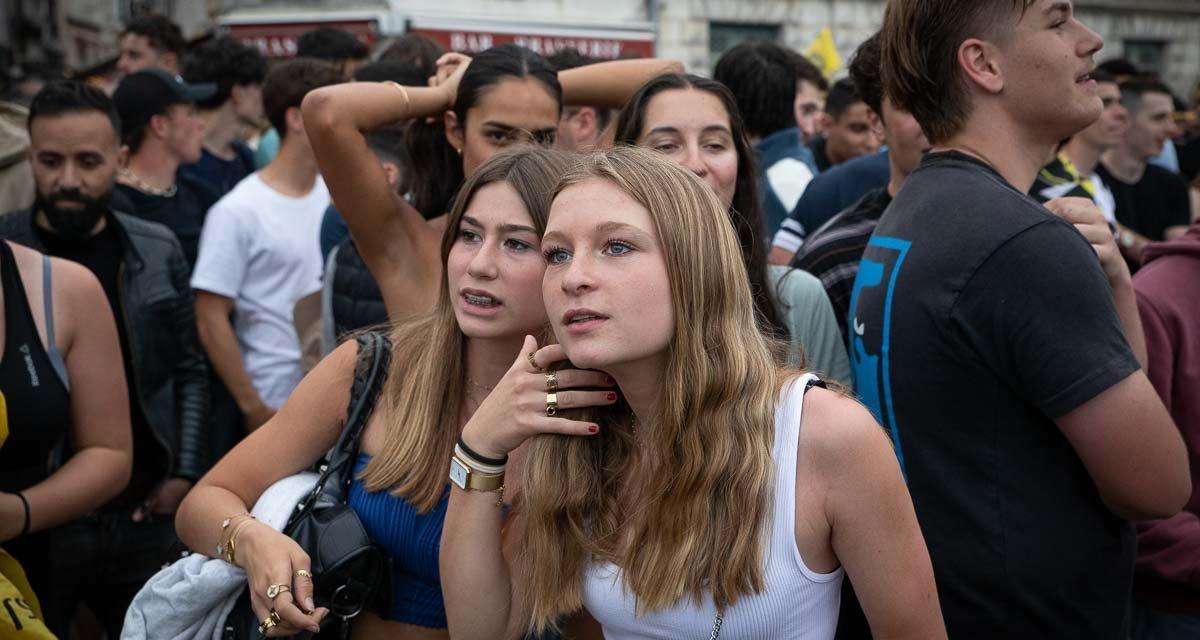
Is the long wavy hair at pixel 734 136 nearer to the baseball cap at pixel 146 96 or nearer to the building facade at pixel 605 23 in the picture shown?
the baseball cap at pixel 146 96

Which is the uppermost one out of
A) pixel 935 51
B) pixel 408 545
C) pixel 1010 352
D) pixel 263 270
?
pixel 935 51

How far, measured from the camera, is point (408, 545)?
8.66ft

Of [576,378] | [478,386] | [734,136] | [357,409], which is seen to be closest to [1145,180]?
[734,136]

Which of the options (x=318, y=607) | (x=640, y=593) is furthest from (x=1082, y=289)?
(x=318, y=607)

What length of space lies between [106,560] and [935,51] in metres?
3.01

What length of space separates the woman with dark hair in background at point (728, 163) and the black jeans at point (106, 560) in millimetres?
2026

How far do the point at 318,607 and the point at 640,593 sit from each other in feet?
2.66

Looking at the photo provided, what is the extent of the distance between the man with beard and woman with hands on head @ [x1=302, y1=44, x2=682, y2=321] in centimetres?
107

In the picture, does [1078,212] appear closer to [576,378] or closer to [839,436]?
[839,436]

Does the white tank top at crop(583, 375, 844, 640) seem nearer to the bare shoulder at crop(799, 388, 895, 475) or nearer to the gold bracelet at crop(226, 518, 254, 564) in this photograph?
the bare shoulder at crop(799, 388, 895, 475)

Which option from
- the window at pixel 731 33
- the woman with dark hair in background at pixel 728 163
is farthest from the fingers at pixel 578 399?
the window at pixel 731 33

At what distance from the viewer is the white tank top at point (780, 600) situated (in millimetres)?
2051

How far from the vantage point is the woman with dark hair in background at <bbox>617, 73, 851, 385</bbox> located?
3.16 metres

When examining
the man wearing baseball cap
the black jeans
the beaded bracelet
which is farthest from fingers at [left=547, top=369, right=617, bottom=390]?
the man wearing baseball cap
